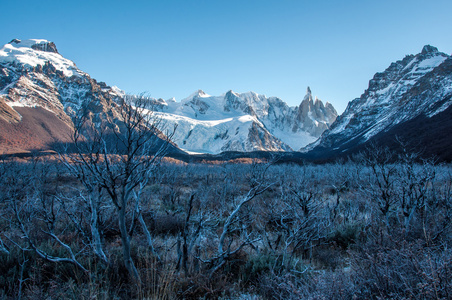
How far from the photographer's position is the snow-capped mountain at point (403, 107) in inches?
2822

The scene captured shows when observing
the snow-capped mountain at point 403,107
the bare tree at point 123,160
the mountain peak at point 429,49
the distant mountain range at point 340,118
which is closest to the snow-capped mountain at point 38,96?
the distant mountain range at point 340,118

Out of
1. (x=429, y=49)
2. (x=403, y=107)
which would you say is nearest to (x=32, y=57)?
(x=403, y=107)

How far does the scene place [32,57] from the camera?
17512 centimetres

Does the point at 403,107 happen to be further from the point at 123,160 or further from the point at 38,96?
the point at 38,96

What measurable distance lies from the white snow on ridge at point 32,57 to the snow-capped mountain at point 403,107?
21098 cm

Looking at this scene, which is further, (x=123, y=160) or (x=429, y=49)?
(x=429, y=49)

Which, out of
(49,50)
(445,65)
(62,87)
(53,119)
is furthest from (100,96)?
Result: (445,65)

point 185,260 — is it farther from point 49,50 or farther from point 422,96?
point 49,50

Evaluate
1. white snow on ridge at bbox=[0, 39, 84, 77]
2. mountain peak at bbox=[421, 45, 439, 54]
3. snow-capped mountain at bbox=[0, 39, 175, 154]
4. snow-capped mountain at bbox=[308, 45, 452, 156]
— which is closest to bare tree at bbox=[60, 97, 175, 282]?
snow-capped mountain at bbox=[308, 45, 452, 156]

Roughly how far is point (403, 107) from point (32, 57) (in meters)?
254

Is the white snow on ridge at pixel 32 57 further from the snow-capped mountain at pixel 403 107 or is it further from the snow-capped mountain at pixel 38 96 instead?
the snow-capped mountain at pixel 403 107

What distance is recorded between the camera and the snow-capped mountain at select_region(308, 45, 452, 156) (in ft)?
235

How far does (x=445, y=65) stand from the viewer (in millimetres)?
119562

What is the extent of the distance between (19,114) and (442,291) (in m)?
154
